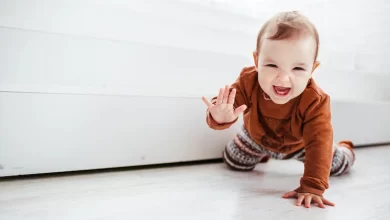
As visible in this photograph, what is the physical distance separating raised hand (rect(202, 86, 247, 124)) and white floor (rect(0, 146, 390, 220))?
0.55 ft

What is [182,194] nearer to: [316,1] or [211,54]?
[211,54]

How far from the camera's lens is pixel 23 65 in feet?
2.43

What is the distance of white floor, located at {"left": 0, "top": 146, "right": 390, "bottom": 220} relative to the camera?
582mm

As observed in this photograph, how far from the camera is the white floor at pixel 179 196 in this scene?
58 centimetres

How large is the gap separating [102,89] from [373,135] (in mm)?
1351

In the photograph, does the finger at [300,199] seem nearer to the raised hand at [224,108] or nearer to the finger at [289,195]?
the finger at [289,195]

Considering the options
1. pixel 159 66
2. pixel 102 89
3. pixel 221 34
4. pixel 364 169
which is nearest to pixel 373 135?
pixel 364 169

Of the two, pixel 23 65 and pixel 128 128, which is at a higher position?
pixel 23 65

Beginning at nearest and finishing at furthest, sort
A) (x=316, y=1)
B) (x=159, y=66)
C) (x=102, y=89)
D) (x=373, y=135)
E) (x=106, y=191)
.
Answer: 1. (x=106, y=191)
2. (x=102, y=89)
3. (x=159, y=66)
4. (x=316, y=1)
5. (x=373, y=135)

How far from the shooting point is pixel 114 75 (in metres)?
0.87

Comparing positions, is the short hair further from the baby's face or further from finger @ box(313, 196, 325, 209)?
finger @ box(313, 196, 325, 209)

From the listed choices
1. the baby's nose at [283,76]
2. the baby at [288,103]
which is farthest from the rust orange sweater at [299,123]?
the baby's nose at [283,76]

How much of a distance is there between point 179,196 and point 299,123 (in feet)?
1.13

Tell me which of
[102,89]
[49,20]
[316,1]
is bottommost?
[102,89]
